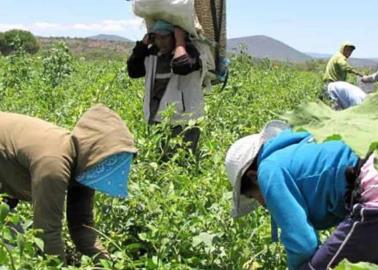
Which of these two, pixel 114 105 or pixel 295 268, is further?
pixel 114 105

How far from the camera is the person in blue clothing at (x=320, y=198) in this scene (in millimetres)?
2095

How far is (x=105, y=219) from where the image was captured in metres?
3.14

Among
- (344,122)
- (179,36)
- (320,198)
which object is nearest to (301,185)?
(320,198)

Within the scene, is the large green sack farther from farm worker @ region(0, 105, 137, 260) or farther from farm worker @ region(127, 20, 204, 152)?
farm worker @ region(127, 20, 204, 152)

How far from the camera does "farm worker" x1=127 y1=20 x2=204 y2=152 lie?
418cm

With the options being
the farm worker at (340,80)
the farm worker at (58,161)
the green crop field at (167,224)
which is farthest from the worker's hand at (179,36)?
the farm worker at (340,80)

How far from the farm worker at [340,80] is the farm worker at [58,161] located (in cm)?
494

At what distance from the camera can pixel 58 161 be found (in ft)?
8.21

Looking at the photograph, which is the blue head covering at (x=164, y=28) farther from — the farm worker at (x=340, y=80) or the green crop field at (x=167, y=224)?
the farm worker at (x=340, y=80)

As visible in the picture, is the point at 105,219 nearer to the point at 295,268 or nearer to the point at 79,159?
the point at 79,159

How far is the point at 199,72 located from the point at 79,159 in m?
1.89

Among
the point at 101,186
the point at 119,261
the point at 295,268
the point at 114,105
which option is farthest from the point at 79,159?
the point at 114,105

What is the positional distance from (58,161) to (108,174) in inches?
6.9

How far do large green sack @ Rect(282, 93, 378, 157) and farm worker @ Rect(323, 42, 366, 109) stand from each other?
619 cm
